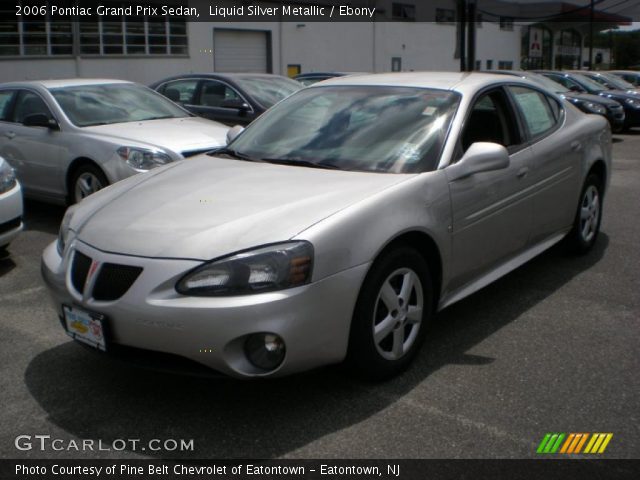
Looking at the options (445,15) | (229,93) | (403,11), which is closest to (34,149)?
(229,93)

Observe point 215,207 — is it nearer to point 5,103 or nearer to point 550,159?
point 550,159

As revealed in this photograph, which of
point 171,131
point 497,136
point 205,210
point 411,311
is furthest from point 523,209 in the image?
point 171,131

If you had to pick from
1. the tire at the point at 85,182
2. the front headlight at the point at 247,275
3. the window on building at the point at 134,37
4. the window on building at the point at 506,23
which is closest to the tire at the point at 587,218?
the front headlight at the point at 247,275

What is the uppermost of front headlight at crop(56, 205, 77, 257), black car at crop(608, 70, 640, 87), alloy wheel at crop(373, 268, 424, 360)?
black car at crop(608, 70, 640, 87)

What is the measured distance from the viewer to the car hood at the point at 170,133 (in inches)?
279

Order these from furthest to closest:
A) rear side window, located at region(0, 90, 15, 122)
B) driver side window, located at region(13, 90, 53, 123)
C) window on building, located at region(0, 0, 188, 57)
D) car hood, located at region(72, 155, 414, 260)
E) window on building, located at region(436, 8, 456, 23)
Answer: window on building, located at region(436, 8, 456, 23) < window on building, located at region(0, 0, 188, 57) < rear side window, located at region(0, 90, 15, 122) < driver side window, located at region(13, 90, 53, 123) < car hood, located at region(72, 155, 414, 260)

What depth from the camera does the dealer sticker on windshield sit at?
10.9ft

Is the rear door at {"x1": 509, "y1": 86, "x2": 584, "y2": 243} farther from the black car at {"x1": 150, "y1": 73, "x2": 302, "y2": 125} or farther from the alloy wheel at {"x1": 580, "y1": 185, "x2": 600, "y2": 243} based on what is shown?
the black car at {"x1": 150, "y1": 73, "x2": 302, "y2": 125}

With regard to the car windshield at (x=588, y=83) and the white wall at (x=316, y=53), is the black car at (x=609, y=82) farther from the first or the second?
the white wall at (x=316, y=53)

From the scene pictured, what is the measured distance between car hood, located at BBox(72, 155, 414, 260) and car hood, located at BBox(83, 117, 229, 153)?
2852 mm

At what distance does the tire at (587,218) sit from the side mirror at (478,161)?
1874 mm

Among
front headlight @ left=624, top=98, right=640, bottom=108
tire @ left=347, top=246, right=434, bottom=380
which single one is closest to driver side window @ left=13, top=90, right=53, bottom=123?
tire @ left=347, top=246, right=434, bottom=380

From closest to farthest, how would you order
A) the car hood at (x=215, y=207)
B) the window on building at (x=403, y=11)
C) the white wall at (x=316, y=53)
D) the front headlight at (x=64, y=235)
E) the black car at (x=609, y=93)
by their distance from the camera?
1. the car hood at (x=215, y=207)
2. the front headlight at (x=64, y=235)
3. the black car at (x=609, y=93)
4. the white wall at (x=316, y=53)
5. the window on building at (x=403, y=11)

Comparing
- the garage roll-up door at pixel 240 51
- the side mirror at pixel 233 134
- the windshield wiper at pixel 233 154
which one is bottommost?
the windshield wiper at pixel 233 154
